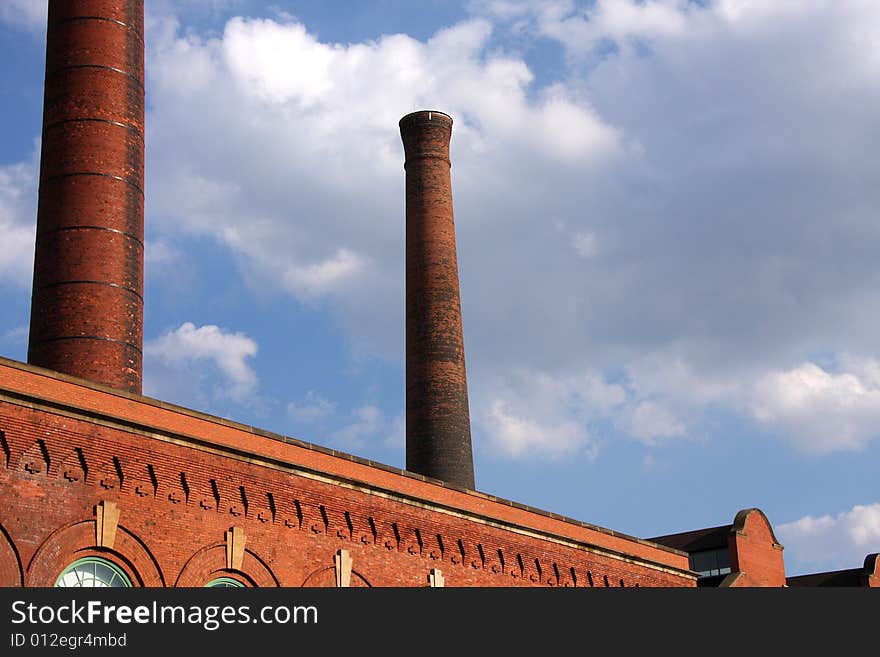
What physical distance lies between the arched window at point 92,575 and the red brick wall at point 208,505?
13 centimetres

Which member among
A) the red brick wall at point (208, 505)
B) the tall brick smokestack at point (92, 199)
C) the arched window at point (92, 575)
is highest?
the tall brick smokestack at point (92, 199)

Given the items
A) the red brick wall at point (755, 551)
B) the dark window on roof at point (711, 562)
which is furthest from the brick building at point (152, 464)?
the dark window on roof at point (711, 562)

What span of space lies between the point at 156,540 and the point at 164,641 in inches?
124

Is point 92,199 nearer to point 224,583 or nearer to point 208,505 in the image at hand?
point 208,505

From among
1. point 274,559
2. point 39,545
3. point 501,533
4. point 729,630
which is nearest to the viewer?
point 39,545

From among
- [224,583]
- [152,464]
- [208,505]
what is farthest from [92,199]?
[224,583]

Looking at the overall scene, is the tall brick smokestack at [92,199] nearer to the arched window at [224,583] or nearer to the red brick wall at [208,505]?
the red brick wall at [208,505]

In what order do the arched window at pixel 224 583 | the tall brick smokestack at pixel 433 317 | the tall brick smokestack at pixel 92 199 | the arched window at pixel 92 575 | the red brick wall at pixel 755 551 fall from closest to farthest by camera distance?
1. the arched window at pixel 92 575
2. the arched window at pixel 224 583
3. the tall brick smokestack at pixel 92 199
4. the tall brick smokestack at pixel 433 317
5. the red brick wall at pixel 755 551

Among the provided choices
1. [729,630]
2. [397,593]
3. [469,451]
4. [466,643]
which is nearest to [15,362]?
[397,593]

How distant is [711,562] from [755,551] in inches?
58.3

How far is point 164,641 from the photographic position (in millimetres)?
14945

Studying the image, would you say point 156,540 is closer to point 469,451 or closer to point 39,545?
point 39,545

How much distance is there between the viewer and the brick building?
1703cm

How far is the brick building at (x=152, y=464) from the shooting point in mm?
17031
